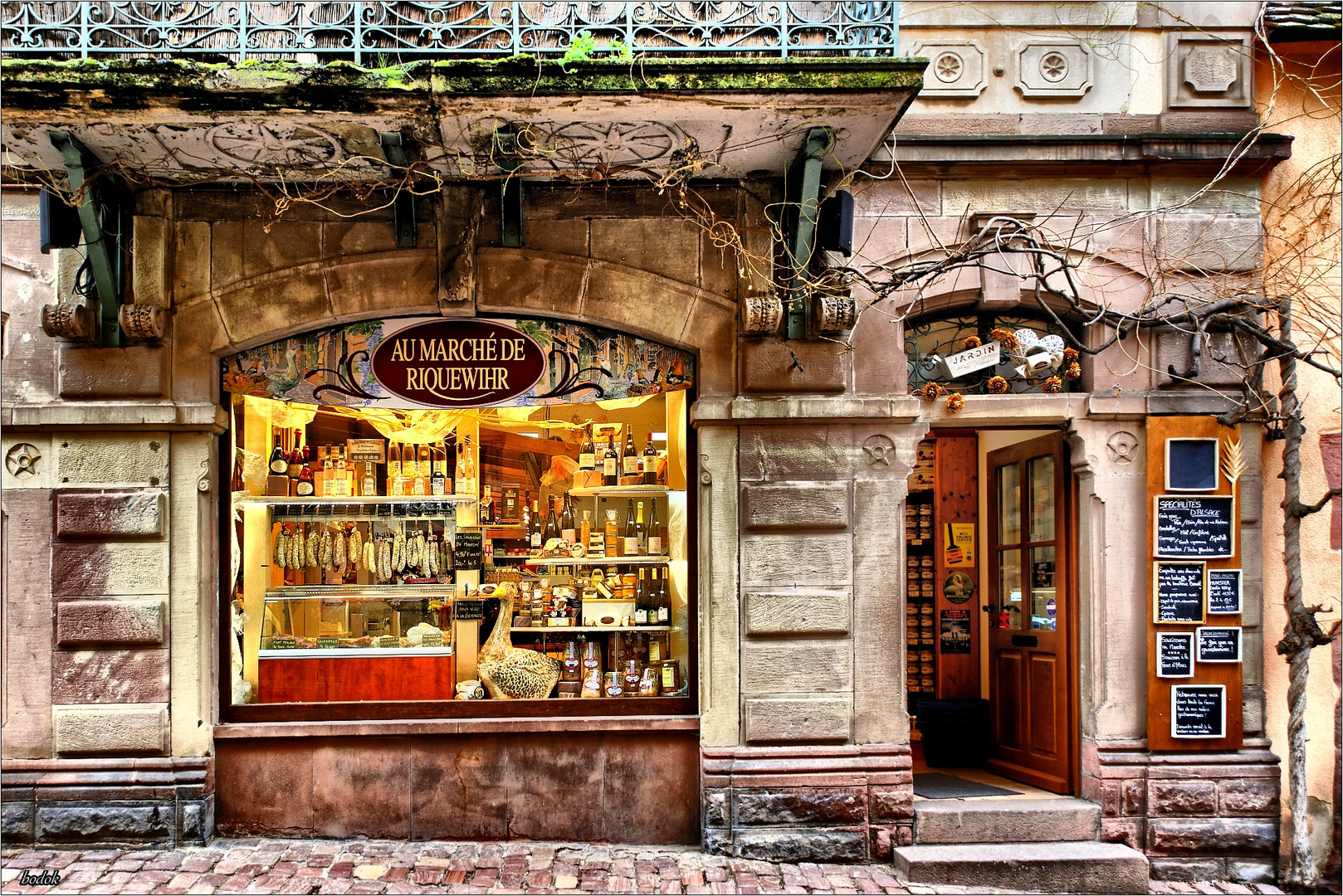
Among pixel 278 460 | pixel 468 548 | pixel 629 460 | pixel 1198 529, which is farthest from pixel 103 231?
pixel 1198 529

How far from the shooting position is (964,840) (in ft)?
21.7

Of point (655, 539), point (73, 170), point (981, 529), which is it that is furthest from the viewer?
point (981, 529)

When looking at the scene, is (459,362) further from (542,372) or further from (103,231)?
(103,231)

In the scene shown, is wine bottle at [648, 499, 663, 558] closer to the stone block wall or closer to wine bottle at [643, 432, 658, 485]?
wine bottle at [643, 432, 658, 485]

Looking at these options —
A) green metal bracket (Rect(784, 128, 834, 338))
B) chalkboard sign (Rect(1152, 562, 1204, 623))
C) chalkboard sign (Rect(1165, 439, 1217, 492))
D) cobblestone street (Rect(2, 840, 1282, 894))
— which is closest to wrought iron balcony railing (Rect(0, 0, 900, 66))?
green metal bracket (Rect(784, 128, 834, 338))

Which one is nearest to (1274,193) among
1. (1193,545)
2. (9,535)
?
(1193,545)

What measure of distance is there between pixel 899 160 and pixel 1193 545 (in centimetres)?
328

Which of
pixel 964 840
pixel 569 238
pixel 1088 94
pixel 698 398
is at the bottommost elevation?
pixel 964 840

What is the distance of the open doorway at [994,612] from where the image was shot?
7.26 metres

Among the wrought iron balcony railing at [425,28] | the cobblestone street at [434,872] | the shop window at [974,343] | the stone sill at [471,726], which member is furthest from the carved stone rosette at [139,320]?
the shop window at [974,343]

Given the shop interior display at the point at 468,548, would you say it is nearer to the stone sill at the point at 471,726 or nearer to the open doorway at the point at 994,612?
the stone sill at the point at 471,726

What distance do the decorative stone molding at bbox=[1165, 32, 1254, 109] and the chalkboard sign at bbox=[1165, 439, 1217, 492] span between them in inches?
92.2

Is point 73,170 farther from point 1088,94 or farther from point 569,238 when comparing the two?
point 1088,94

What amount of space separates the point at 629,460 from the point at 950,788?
338 centimetres
